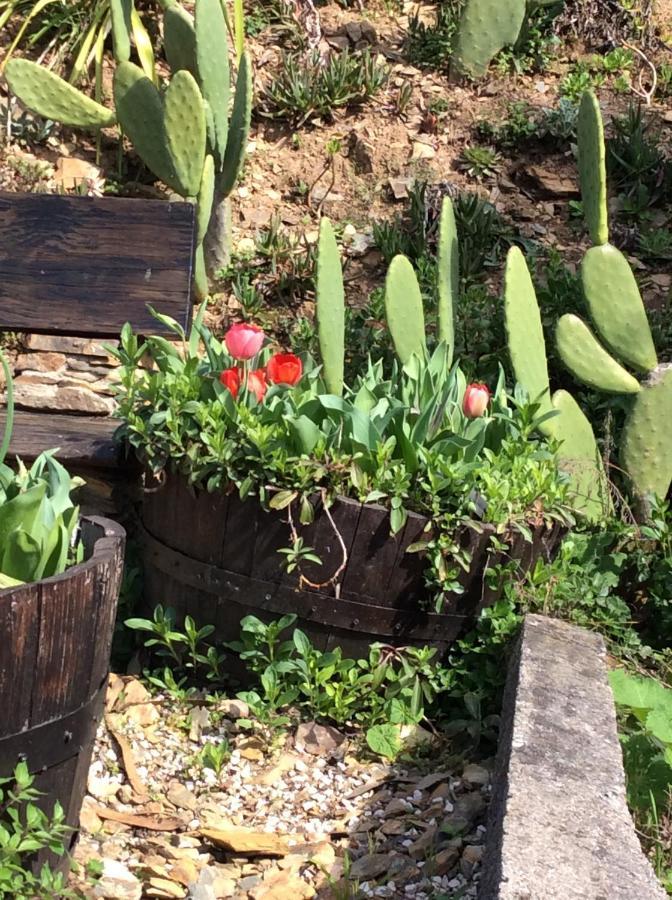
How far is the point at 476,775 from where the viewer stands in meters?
2.50

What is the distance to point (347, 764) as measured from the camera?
8.53ft

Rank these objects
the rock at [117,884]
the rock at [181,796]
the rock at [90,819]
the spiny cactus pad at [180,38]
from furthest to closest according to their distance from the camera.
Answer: the spiny cactus pad at [180,38]
the rock at [181,796]
the rock at [90,819]
the rock at [117,884]

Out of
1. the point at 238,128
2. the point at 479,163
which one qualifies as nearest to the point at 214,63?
the point at 238,128

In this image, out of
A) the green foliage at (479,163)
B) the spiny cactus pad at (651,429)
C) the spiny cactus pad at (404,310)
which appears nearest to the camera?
the spiny cactus pad at (404,310)

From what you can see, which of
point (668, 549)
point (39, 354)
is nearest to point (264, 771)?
point (668, 549)

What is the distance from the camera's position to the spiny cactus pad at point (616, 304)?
12.1ft

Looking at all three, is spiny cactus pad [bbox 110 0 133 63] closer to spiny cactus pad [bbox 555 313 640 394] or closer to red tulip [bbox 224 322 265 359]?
spiny cactus pad [bbox 555 313 640 394]

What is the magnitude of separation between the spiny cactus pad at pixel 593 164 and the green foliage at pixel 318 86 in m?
2.19

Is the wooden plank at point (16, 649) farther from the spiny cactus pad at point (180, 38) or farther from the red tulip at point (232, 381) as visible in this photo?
the spiny cactus pad at point (180, 38)

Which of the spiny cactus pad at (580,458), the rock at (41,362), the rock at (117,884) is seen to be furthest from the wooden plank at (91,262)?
the rock at (117,884)

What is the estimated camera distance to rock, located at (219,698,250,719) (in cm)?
268

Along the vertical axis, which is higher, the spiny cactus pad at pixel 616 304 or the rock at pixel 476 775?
the spiny cactus pad at pixel 616 304

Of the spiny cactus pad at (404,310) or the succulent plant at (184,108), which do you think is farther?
the succulent plant at (184,108)

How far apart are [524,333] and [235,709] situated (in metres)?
1.56
